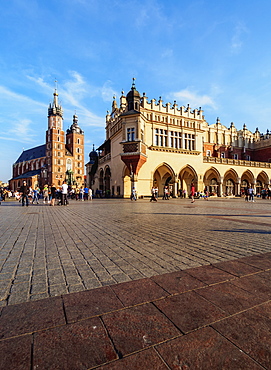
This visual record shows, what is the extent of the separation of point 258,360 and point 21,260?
3333 millimetres

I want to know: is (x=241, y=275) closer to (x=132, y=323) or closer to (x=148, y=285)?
(x=148, y=285)

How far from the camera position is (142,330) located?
1.62 metres

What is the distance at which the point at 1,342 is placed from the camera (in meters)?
1.50

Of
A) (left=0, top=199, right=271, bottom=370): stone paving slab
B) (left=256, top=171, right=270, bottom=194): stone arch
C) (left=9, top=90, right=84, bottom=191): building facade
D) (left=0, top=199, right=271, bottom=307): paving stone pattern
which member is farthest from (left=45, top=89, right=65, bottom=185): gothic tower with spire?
(left=0, top=199, right=271, bottom=370): stone paving slab

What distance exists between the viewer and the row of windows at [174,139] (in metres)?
28.3

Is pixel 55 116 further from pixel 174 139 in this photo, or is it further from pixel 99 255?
pixel 99 255

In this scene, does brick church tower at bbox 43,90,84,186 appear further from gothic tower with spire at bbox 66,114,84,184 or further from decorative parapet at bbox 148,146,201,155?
decorative parapet at bbox 148,146,201,155

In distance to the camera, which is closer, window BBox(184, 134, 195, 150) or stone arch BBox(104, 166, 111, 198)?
window BBox(184, 134, 195, 150)

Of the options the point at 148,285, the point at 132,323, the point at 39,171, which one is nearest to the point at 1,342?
the point at 132,323

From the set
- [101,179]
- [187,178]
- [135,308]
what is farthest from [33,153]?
[135,308]

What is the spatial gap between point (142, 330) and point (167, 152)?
27596 mm

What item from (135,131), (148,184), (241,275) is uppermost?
(135,131)

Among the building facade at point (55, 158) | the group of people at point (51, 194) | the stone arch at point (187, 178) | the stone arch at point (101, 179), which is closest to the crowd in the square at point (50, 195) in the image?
the group of people at point (51, 194)

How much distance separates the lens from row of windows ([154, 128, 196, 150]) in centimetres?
2831
